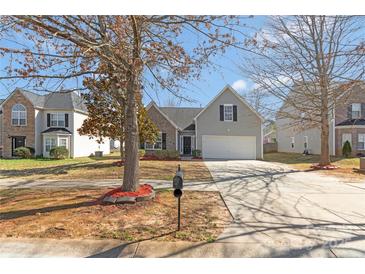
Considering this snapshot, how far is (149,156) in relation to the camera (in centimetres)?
2036

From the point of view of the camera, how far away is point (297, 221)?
506 centimetres

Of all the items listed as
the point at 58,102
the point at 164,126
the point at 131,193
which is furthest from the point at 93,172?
the point at 58,102

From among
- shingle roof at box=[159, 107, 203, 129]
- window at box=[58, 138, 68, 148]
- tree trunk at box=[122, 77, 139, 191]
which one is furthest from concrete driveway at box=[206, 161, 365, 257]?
window at box=[58, 138, 68, 148]

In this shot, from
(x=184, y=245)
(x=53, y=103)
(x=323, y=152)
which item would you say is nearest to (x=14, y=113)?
(x=53, y=103)

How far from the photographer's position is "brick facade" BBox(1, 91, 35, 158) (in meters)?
22.7

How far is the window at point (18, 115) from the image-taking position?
74.8ft

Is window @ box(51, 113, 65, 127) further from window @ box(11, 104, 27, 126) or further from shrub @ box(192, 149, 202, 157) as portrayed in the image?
shrub @ box(192, 149, 202, 157)

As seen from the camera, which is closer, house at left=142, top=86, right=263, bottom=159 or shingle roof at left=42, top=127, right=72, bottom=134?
house at left=142, top=86, right=263, bottom=159

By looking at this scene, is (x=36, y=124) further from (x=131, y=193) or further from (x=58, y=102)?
(x=131, y=193)

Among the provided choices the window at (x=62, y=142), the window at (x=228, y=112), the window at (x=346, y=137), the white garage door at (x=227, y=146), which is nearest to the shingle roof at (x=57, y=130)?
the window at (x=62, y=142)

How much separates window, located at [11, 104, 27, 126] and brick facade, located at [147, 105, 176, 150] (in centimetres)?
1226

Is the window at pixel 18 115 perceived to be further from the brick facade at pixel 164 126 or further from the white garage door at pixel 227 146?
the white garage door at pixel 227 146

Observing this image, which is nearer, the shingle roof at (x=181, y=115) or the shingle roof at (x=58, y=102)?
the shingle roof at (x=58, y=102)

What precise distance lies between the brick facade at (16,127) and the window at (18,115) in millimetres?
283
